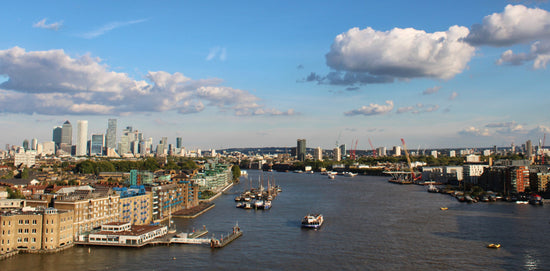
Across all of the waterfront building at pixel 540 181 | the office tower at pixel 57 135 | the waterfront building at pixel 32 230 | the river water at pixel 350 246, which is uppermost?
the office tower at pixel 57 135

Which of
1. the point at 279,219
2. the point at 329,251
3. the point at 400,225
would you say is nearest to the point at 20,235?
the point at 329,251

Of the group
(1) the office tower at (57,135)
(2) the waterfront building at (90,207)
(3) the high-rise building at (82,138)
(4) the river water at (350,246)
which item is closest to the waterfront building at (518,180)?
(4) the river water at (350,246)

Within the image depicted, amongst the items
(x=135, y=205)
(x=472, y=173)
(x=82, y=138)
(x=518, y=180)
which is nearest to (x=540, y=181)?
(x=518, y=180)

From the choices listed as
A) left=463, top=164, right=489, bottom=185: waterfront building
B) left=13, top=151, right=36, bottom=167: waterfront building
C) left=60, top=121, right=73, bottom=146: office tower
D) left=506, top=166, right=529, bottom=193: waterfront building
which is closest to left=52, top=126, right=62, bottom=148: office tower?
left=60, top=121, right=73, bottom=146: office tower

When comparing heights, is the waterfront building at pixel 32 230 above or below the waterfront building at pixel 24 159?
below

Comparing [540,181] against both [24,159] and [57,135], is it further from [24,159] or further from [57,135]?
[57,135]

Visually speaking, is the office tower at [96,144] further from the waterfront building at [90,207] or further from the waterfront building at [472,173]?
the waterfront building at [90,207]
